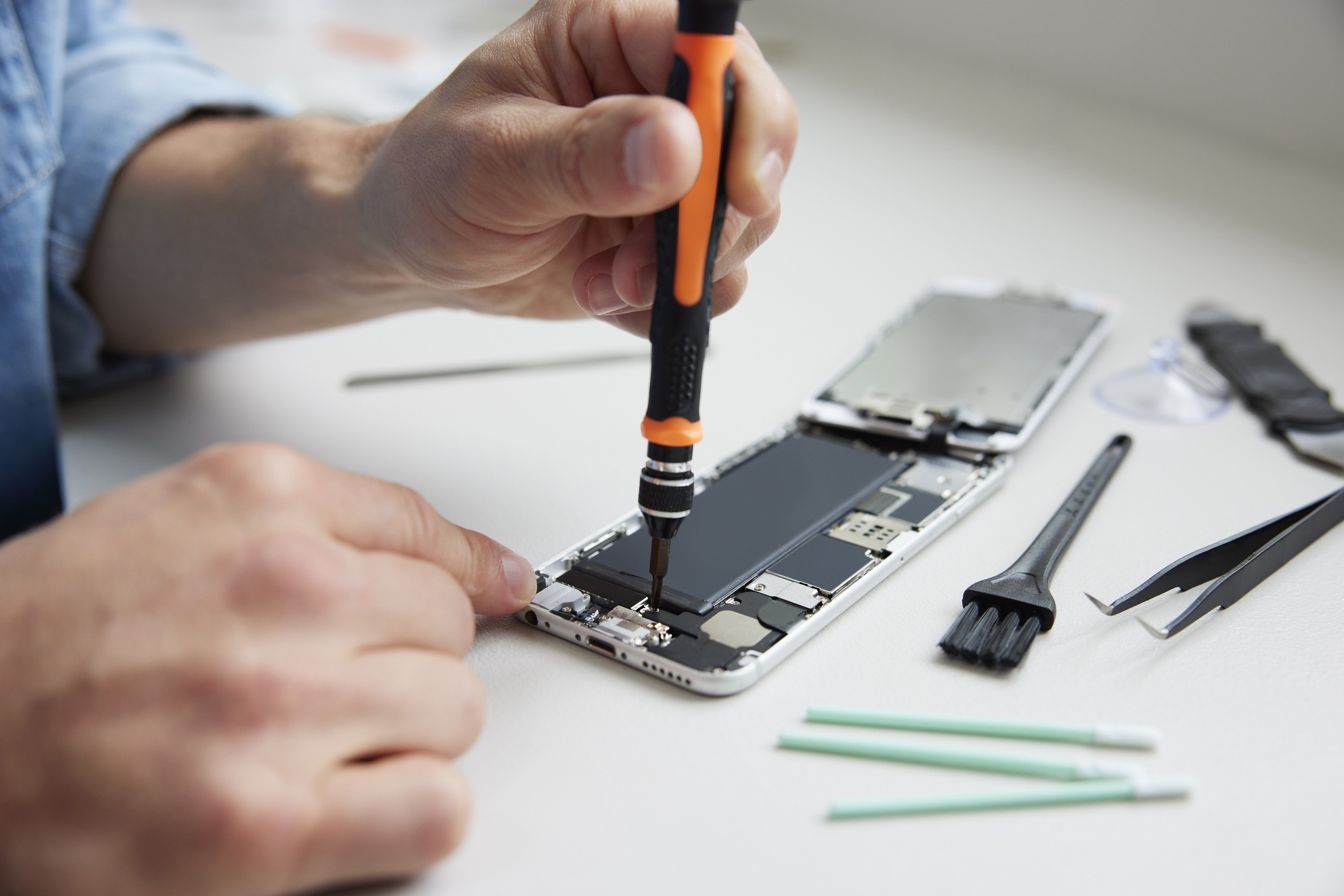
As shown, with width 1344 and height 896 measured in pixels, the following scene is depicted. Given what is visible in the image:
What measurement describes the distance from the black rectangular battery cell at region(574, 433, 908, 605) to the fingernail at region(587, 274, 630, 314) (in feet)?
0.58

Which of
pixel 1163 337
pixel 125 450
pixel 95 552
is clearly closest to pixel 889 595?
pixel 95 552

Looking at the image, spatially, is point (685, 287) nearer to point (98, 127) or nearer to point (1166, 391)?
point (1166, 391)

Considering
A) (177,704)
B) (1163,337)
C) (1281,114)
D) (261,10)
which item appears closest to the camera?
(177,704)

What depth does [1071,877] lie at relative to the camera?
51 centimetres

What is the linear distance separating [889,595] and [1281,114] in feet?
4.43

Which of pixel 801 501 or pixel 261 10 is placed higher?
pixel 261 10

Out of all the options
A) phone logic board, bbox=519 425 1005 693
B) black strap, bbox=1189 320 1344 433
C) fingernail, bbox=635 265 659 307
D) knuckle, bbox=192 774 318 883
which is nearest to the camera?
knuckle, bbox=192 774 318 883

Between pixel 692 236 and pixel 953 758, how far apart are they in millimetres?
356

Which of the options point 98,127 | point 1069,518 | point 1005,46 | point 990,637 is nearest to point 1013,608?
point 990,637

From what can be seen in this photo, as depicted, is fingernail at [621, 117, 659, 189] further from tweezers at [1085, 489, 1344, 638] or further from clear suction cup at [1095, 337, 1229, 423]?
clear suction cup at [1095, 337, 1229, 423]

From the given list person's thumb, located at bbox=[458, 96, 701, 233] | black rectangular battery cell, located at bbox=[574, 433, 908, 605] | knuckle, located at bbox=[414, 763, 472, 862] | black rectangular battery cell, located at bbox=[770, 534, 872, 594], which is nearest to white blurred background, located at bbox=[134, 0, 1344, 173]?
person's thumb, located at bbox=[458, 96, 701, 233]

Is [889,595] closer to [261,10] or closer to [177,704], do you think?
[177,704]

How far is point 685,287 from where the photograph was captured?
656mm

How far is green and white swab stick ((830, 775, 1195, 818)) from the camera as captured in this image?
55 centimetres
